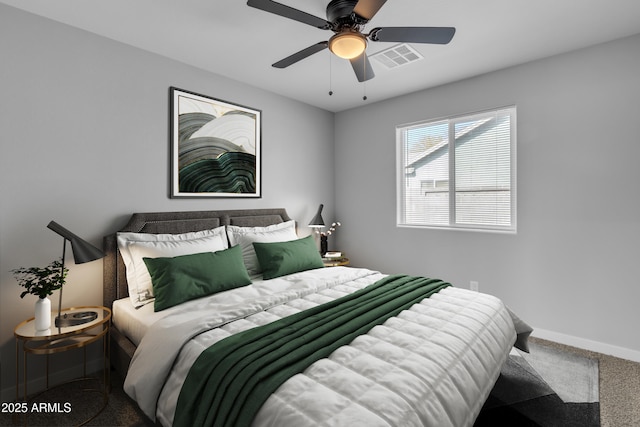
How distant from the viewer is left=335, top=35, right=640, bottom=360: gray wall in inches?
104

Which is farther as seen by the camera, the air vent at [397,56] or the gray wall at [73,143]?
the air vent at [397,56]

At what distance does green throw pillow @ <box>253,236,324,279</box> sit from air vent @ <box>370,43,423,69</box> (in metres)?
Result: 1.89

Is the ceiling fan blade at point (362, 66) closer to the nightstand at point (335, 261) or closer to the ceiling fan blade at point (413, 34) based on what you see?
the ceiling fan blade at point (413, 34)

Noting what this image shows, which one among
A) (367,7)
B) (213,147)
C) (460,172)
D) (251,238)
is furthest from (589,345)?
(213,147)

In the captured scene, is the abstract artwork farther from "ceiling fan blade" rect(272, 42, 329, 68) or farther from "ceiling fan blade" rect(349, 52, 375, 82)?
"ceiling fan blade" rect(349, 52, 375, 82)

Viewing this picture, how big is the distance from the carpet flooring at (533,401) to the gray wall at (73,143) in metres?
0.39

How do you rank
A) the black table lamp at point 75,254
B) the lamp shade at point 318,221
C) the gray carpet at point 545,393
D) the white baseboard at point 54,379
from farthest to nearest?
the lamp shade at point 318,221
the white baseboard at point 54,379
the black table lamp at point 75,254
the gray carpet at point 545,393

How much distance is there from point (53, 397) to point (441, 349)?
8.40ft

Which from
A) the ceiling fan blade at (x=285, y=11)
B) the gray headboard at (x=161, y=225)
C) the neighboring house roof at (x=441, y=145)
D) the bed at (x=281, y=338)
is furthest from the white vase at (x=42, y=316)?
the neighboring house roof at (x=441, y=145)

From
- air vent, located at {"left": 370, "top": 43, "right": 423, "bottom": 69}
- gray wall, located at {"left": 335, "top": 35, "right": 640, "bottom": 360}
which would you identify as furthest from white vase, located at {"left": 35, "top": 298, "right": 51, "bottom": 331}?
gray wall, located at {"left": 335, "top": 35, "right": 640, "bottom": 360}

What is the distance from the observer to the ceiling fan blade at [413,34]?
1.90m

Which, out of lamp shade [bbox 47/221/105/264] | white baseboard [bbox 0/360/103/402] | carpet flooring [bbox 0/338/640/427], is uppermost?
lamp shade [bbox 47/221/105/264]

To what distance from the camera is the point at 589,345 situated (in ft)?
9.17

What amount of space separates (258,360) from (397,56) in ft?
9.00
